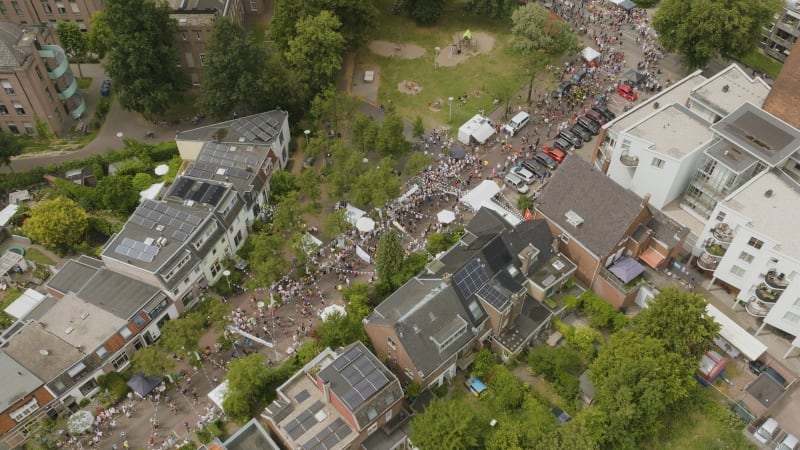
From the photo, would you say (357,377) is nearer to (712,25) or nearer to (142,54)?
(142,54)

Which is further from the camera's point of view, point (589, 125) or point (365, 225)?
point (589, 125)

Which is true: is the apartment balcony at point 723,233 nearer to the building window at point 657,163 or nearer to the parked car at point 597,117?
the building window at point 657,163

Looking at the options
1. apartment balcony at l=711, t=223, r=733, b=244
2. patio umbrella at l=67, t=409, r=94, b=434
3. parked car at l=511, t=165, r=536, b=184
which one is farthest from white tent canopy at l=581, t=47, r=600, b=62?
patio umbrella at l=67, t=409, r=94, b=434

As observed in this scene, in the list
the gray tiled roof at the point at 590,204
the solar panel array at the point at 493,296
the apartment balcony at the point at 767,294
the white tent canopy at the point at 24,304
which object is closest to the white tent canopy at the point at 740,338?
the apartment balcony at the point at 767,294

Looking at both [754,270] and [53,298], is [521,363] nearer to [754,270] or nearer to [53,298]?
[754,270]

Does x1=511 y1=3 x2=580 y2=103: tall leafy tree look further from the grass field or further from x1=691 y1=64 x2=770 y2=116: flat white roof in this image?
x1=691 y1=64 x2=770 y2=116: flat white roof

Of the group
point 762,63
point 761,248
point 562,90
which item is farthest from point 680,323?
point 762,63
